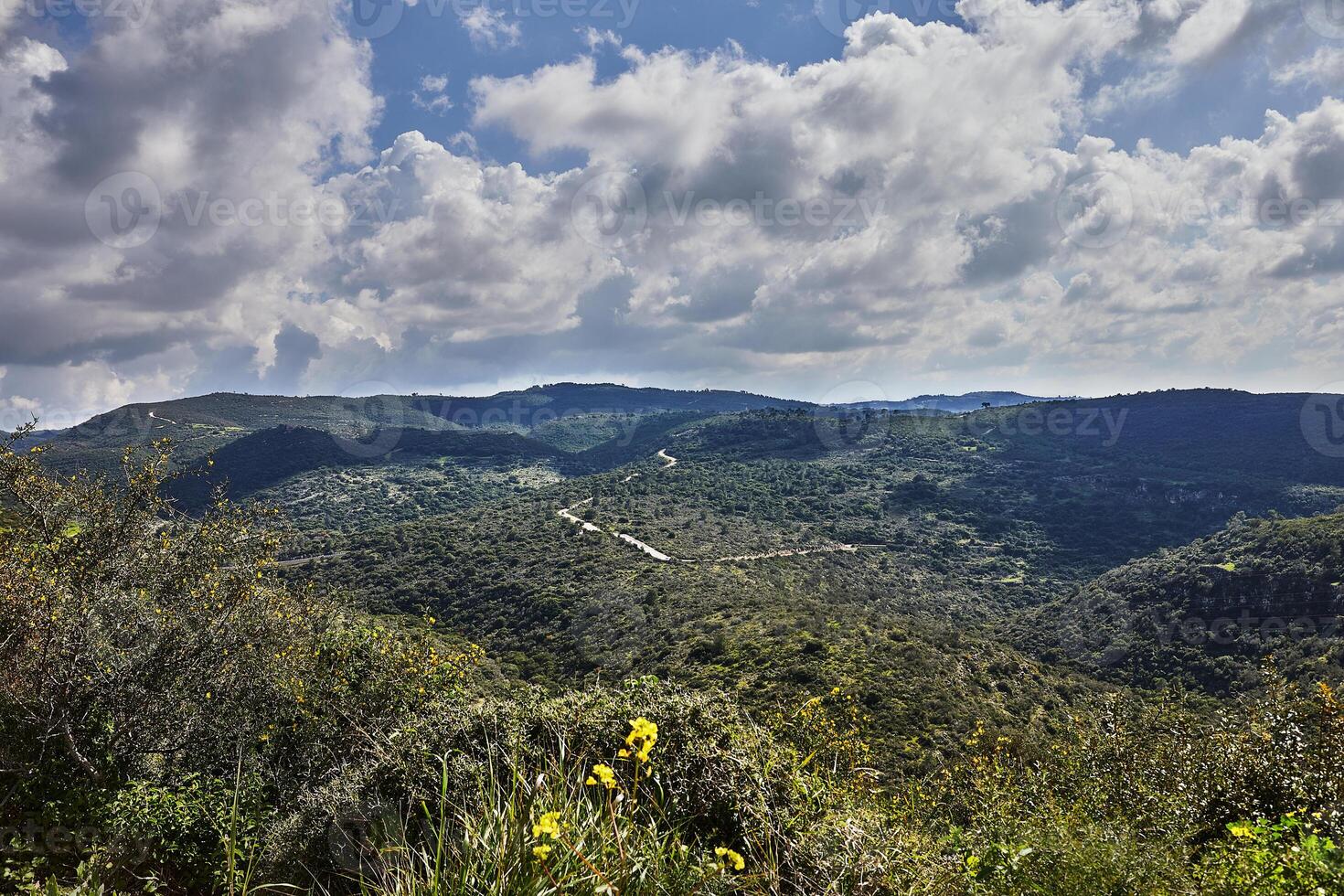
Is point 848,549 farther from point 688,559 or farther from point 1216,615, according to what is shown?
point 1216,615

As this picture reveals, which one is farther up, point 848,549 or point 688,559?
point 688,559

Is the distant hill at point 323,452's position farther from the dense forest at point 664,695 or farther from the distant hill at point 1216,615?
the distant hill at point 1216,615

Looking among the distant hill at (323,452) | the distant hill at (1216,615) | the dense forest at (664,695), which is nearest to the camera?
the dense forest at (664,695)

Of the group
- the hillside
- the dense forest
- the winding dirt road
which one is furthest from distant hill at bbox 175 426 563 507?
the winding dirt road

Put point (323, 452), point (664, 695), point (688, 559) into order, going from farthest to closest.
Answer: point (323, 452)
point (688, 559)
point (664, 695)

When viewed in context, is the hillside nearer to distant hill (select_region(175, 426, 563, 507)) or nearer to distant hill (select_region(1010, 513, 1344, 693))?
distant hill (select_region(1010, 513, 1344, 693))

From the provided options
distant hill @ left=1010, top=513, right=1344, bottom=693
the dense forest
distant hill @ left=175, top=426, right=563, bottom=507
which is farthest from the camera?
distant hill @ left=175, top=426, right=563, bottom=507

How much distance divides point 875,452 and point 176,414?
583 feet

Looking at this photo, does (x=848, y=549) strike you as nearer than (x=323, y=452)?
Yes

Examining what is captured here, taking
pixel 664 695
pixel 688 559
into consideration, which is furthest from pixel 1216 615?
pixel 664 695

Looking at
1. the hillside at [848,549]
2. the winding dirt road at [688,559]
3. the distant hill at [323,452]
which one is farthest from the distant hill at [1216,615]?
the distant hill at [323,452]

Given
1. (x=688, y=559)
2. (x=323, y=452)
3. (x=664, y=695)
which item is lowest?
(x=688, y=559)

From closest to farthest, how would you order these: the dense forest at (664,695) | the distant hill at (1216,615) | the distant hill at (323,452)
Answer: the dense forest at (664,695), the distant hill at (1216,615), the distant hill at (323,452)

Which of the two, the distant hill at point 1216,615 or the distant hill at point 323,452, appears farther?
the distant hill at point 323,452
